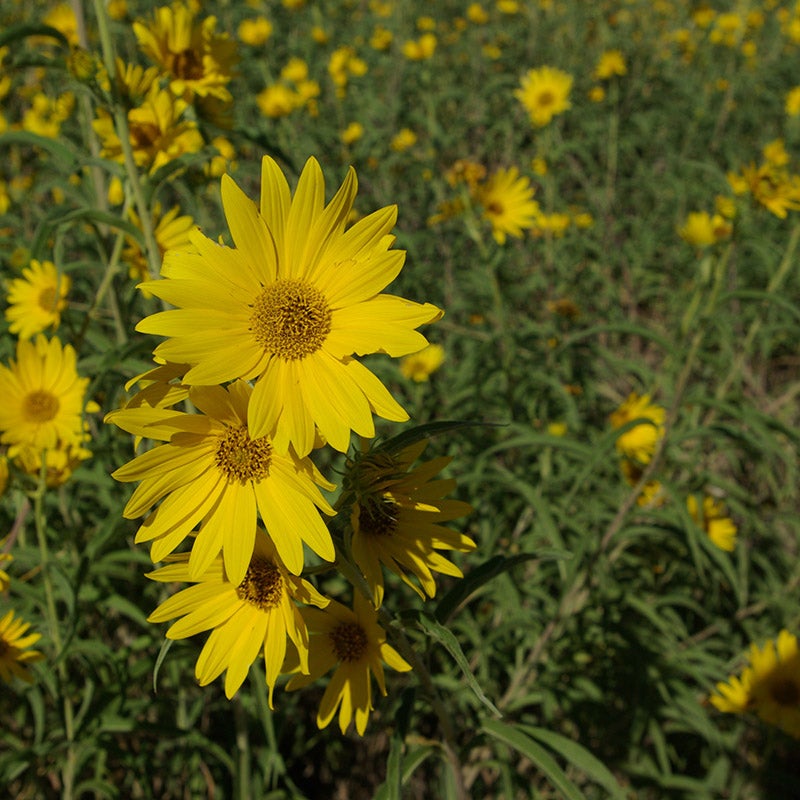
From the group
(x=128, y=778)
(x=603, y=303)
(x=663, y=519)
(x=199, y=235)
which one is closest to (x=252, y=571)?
(x=199, y=235)

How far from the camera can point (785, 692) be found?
7.82ft

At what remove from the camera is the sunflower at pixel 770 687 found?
7.62 ft

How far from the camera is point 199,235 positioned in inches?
41.5

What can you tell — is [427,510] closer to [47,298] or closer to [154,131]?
[154,131]

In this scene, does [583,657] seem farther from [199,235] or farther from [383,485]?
[199,235]

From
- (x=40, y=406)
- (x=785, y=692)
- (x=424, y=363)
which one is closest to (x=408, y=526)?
(x=40, y=406)

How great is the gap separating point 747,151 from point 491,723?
6937 millimetres

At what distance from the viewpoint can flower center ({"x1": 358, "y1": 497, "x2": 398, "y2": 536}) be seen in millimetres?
1165

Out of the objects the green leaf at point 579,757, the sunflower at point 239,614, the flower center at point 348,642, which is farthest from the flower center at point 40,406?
the green leaf at point 579,757

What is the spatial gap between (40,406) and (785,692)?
2.73 meters

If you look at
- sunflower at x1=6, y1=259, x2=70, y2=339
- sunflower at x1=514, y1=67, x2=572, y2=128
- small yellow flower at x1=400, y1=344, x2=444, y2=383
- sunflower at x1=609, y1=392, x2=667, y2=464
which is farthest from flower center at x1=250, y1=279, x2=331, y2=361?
sunflower at x1=514, y1=67, x2=572, y2=128

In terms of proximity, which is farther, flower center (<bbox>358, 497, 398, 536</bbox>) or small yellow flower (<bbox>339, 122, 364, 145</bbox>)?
small yellow flower (<bbox>339, 122, 364, 145</bbox>)

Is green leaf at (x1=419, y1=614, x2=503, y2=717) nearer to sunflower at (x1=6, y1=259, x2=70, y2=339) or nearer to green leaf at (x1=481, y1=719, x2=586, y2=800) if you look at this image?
green leaf at (x1=481, y1=719, x2=586, y2=800)

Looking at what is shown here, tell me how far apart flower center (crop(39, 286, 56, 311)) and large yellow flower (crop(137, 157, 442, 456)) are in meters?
1.59
